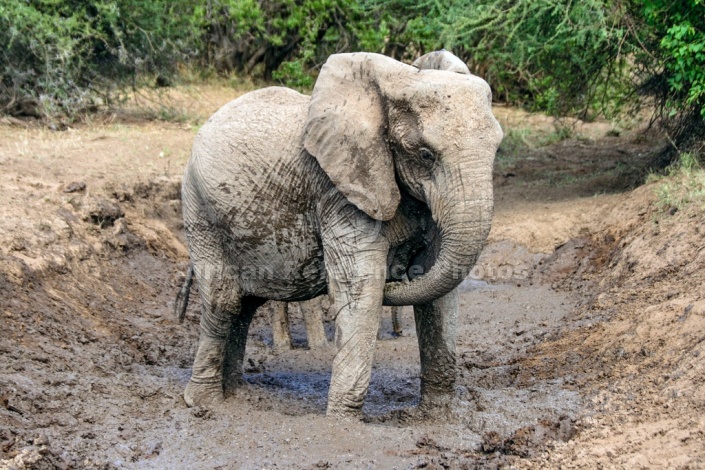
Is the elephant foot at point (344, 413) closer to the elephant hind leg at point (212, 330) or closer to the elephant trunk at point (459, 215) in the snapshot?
the elephant trunk at point (459, 215)

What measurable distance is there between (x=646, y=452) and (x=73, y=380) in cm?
395

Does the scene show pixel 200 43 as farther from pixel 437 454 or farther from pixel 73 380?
pixel 437 454

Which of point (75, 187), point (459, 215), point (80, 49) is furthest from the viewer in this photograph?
point (80, 49)

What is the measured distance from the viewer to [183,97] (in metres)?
17.4

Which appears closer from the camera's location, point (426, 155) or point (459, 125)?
point (459, 125)

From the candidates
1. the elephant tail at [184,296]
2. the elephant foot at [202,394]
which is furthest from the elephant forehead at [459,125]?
the elephant tail at [184,296]

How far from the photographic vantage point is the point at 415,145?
5.41 metres

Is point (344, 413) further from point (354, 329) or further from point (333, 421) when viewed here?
point (354, 329)

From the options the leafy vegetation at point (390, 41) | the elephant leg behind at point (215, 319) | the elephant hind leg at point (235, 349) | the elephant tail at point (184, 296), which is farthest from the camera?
the leafy vegetation at point (390, 41)

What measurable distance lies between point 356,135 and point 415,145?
365mm

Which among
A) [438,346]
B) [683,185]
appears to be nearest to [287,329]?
[438,346]

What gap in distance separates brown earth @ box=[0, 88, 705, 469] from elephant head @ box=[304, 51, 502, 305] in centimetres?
116

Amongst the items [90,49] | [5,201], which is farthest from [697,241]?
[90,49]

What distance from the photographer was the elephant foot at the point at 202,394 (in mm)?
6906
